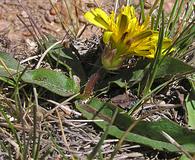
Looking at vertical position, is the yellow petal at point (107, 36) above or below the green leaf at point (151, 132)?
above

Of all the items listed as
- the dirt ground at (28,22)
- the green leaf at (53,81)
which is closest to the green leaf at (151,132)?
the green leaf at (53,81)

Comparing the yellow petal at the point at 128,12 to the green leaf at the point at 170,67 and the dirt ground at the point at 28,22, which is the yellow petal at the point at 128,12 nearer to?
the green leaf at the point at 170,67

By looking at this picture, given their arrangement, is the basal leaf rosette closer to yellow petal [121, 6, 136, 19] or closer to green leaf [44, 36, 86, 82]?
yellow petal [121, 6, 136, 19]

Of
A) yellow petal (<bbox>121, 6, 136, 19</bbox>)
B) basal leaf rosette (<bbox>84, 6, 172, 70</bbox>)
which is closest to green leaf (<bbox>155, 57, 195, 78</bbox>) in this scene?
basal leaf rosette (<bbox>84, 6, 172, 70</bbox>)

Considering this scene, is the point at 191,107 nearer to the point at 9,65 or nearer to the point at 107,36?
the point at 107,36

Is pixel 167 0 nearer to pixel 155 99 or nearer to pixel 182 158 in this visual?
pixel 155 99

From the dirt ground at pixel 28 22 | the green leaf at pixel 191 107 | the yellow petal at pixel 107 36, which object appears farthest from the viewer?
the dirt ground at pixel 28 22

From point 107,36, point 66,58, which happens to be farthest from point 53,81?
point 107,36
